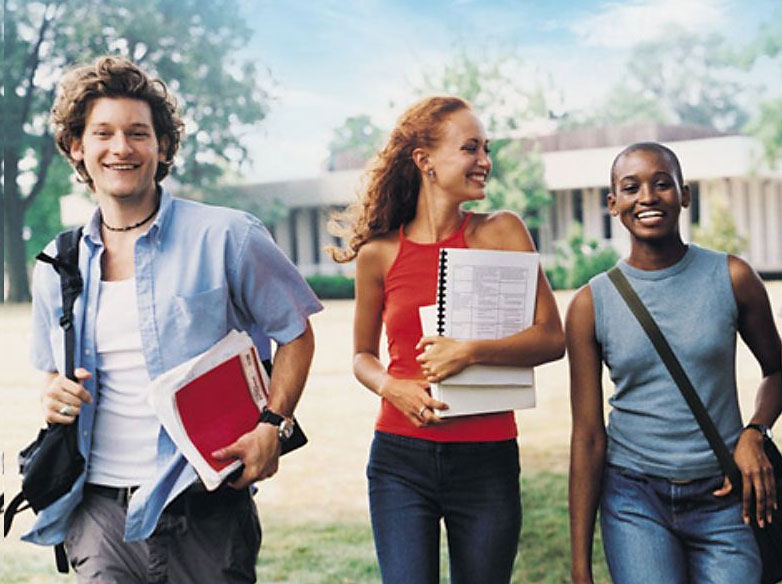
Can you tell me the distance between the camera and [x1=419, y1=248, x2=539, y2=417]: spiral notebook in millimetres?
2482

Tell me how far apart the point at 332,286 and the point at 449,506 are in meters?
11.0

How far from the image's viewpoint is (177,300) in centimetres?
230

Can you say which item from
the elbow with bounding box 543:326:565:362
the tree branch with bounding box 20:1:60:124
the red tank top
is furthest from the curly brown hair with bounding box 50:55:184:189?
the tree branch with bounding box 20:1:60:124

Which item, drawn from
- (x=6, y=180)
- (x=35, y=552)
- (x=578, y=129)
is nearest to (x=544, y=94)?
(x=578, y=129)

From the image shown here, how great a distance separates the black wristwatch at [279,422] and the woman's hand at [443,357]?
347 mm

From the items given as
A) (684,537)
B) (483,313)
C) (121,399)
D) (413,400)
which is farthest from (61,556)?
(684,537)

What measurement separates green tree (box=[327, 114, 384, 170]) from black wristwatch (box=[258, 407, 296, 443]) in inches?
400

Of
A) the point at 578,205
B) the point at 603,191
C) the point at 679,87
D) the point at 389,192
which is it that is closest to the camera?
the point at 389,192

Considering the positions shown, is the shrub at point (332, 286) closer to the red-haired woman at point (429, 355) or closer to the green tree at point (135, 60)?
the green tree at point (135, 60)

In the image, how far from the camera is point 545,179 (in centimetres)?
1295

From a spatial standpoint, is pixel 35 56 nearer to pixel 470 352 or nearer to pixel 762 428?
pixel 470 352

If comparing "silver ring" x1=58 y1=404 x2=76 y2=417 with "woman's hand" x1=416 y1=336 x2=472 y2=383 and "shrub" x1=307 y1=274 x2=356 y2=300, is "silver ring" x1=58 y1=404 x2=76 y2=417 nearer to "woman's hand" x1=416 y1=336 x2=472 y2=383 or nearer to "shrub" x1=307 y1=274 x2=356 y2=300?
"woman's hand" x1=416 y1=336 x2=472 y2=383

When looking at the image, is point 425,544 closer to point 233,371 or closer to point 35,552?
point 233,371

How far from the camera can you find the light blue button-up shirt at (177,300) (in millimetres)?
2287
